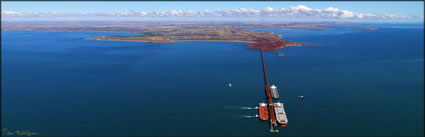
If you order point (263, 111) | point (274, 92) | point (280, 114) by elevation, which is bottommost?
point (280, 114)

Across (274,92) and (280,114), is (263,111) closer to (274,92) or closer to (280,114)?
(280,114)

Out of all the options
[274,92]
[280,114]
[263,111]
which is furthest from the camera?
[274,92]

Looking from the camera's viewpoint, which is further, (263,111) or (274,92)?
(274,92)

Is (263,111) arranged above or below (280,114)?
above

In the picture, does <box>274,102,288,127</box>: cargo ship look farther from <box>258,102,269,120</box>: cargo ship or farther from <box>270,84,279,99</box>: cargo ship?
<box>270,84,279,99</box>: cargo ship

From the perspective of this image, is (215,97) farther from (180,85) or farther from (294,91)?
(294,91)

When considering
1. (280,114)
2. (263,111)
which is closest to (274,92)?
(263,111)

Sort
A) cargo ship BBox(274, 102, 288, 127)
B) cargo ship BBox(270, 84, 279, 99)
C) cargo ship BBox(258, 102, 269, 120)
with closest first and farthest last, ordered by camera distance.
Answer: cargo ship BBox(274, 102, 288, 127), cargo ship BBox(258, 102, 269, 120), cargo ship BBox(270, 84, 279, 99)
